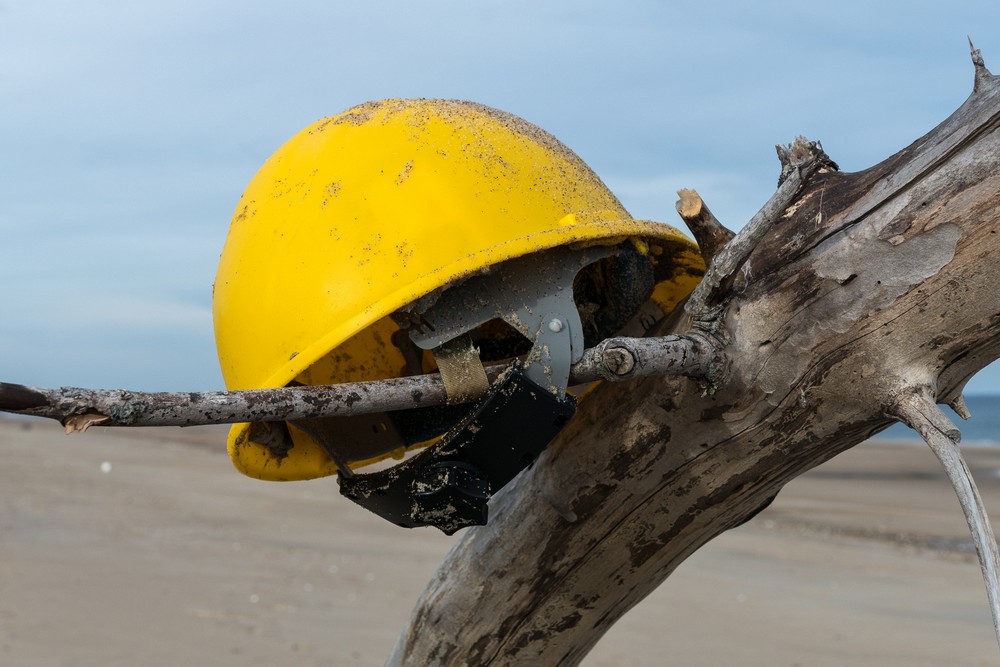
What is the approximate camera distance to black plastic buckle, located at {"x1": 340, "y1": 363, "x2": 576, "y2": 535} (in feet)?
5.88

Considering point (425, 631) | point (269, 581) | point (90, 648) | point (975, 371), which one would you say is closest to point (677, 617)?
point (269, 581)

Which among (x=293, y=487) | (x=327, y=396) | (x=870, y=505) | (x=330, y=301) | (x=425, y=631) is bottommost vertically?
(x=425, y=631)

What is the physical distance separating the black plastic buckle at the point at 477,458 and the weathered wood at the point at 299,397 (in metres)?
0.08

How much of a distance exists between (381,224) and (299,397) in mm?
494

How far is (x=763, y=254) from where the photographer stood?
1.82m

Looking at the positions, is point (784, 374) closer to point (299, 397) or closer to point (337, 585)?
point (299, 397)

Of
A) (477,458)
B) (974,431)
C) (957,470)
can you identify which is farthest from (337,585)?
(974,431)

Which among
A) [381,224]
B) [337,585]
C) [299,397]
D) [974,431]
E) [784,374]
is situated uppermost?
[974,431]

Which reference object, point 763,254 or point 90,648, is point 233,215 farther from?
point 90,648

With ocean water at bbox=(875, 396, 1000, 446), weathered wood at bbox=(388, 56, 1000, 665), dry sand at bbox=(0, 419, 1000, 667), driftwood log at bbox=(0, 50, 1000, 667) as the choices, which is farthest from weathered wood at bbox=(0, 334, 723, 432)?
ocean water at bbox=(875, 396, 1000, 446)

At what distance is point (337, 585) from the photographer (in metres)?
8.56

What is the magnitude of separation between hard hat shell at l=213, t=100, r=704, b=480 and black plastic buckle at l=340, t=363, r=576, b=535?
0.25 meters

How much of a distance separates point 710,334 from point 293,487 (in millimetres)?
12883

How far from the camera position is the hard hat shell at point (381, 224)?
1.88 m
